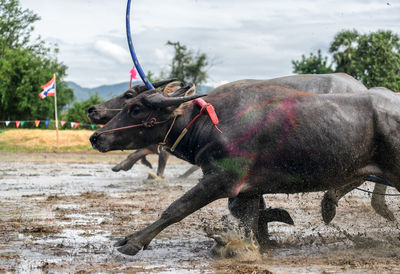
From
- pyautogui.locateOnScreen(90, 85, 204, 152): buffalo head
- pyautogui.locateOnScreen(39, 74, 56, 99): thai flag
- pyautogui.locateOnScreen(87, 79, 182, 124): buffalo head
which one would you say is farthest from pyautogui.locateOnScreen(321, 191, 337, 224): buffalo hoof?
pyautogui.locateOnScreen(39, 74, 56, 99): thai flag

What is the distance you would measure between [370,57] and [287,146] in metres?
37.9

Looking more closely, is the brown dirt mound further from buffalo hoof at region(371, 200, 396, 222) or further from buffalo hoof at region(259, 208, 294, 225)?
buffalo hoof at region(259, 208, 294, 225)

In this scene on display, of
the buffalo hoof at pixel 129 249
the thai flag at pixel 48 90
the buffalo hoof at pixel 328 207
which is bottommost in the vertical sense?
the thai flag at pixel 48 90

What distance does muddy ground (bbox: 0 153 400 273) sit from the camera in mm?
5219

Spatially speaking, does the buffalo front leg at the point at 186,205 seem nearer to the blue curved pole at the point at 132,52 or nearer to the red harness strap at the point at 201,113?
the red harness strap at the point at 201,113

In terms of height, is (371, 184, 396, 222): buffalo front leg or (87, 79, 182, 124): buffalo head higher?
(87, 79, 182, 124): buffalo head

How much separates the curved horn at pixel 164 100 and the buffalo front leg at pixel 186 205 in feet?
2.63

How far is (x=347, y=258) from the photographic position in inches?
221

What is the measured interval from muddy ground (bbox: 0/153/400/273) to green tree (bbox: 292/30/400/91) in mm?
30518

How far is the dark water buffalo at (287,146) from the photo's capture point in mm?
5379

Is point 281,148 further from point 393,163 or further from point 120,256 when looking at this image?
point 120,256

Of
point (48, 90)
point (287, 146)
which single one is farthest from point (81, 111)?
point (287, 146)

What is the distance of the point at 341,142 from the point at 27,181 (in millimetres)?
9100

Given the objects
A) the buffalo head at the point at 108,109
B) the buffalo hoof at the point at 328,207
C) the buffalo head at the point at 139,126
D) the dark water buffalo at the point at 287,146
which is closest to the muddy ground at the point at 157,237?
the buffalo hoof at the point at 328,207
